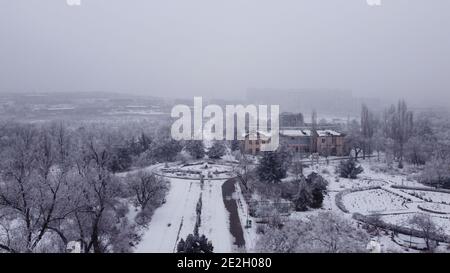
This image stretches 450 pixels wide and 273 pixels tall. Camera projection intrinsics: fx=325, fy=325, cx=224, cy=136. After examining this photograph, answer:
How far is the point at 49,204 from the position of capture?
30.8 ft

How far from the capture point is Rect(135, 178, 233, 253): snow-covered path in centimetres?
1205

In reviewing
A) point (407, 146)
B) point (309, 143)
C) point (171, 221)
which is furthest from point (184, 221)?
point (407, 146)

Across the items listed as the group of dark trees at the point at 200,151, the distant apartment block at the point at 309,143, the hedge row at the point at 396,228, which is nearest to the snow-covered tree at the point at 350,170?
the distant apartment block at the point at 309,143

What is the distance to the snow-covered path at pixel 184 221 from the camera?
1205 centimetres

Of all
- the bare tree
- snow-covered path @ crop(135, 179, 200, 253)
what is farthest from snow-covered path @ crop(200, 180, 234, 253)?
the bare tree

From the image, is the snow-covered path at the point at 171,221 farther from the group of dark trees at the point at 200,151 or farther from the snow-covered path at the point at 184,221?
the group of dark trees at the point at 200,151

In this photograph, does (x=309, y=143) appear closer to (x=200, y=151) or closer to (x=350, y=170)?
(x=350, y=170)

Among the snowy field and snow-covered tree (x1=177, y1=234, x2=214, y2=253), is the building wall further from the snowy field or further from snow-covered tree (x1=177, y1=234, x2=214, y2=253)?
snow-covered tree (x1=177, y1=234, x2=214, y2=253)

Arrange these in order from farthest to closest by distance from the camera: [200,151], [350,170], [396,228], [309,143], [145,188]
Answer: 1. [309,143]
2. [200,151]
3. [350,170]
4. [145,188]
5. [396,228]

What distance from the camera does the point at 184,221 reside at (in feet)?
47.9

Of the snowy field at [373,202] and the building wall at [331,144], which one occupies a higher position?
the building wall at [331,144]
